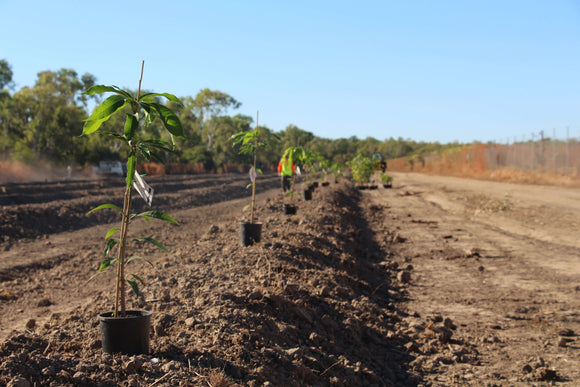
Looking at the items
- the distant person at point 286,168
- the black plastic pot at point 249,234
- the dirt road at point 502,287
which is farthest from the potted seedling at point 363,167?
the black plastic pot at point 249,234

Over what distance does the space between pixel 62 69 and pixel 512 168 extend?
51.4 m

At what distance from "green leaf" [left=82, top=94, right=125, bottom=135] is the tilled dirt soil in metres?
1.13

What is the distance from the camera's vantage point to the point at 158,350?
2.90m

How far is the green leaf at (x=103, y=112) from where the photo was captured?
239 cm

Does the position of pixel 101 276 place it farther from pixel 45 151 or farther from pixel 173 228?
pixel 45 151

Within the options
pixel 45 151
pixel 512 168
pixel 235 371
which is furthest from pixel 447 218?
pixel 45 151

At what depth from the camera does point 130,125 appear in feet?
8.21

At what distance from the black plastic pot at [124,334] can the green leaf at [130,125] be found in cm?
97

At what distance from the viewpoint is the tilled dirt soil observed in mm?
2898

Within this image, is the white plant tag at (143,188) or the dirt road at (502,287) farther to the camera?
the dirt road at (502,287)

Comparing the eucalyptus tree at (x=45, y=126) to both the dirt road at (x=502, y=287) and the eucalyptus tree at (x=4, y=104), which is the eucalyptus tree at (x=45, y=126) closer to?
the eucalyptus tree at (x=4, y=104)

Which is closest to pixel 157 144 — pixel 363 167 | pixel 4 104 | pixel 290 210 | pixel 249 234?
pixel 249 234

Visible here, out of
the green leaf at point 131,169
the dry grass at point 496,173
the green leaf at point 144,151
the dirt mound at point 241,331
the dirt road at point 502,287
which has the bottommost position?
the dirt road at point 502,287

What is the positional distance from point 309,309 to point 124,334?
1833mm
